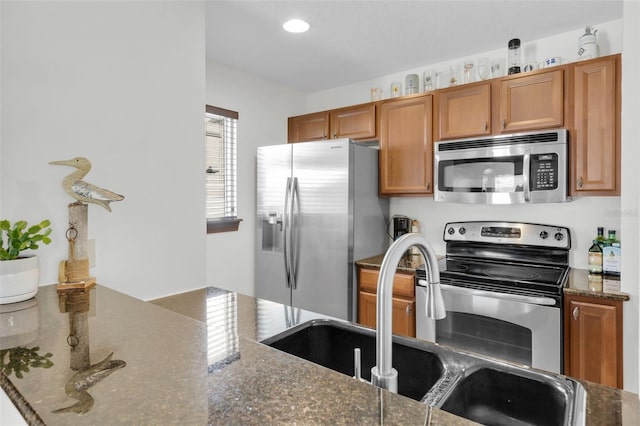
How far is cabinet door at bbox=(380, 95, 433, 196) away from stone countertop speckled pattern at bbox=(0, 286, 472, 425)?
2236 millimetres

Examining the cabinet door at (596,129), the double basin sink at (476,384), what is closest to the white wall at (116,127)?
the double basin sink at (476,384)

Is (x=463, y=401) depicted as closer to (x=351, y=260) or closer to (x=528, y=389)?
(x=528, y=389)

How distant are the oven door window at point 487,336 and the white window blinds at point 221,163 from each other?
6.14 feet

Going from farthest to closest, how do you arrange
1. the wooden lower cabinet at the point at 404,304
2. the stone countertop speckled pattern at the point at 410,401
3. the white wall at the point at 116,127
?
the wooden lower cabinet at the point at 404,304
the white wall at the point at 116,127
the stone countertop speckled pattern at the point at 410,401

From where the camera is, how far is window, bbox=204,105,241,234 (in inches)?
121

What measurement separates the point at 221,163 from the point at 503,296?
2.27 metres

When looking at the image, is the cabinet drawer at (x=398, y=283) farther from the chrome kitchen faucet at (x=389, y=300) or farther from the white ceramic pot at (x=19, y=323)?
the white ceramic pot at (x=19, y=323)

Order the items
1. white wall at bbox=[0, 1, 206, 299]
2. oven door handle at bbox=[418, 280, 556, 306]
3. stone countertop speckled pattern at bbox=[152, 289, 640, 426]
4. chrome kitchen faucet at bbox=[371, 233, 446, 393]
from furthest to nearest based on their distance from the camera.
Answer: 1. oven door handle at bbox=[418, 280, 556, 306]
2. white wall at bbox=[0, 1, 206, 299]
3. chrome kitchen faucet at bbox=[371, 233, 446, 393]
4. stone countertop speckled pattern at bbox=[152, 289, 640, 426]

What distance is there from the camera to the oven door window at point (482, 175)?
246cm

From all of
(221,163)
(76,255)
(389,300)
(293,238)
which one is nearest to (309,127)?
(221,163)

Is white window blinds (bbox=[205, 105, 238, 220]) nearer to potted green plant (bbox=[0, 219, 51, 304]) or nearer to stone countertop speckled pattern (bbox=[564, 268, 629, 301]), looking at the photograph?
potted green plant (bbox=[0, 219, 51, 304])

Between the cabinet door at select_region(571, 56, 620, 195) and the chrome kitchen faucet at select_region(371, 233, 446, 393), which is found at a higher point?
the cabinet door at select_region(571, 56, 620, 195)

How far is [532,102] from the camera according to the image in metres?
2.45

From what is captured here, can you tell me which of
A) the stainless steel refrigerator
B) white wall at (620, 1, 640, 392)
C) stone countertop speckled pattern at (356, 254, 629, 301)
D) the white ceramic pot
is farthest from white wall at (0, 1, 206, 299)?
white wall at (620, 1, 640, 392)
